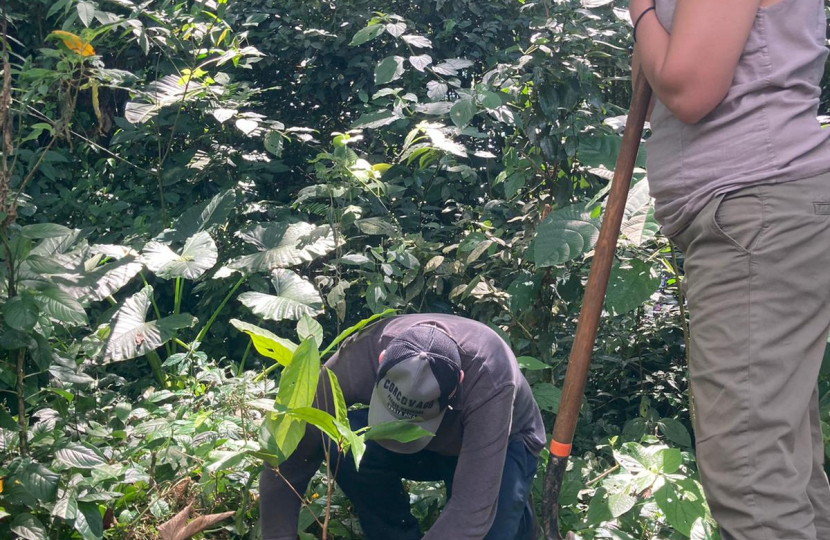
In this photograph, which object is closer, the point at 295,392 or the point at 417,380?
the point at 295,392

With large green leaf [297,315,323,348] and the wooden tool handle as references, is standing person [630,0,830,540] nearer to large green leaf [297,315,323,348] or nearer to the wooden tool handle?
the wooden tool handle

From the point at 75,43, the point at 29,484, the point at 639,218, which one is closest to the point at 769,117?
the point at 639,218

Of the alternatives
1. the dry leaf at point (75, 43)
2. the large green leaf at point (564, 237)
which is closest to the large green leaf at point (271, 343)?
the large green leaf at point (564, 237)

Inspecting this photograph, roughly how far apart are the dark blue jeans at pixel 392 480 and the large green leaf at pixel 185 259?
1016mm

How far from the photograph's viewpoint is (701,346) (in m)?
1.59

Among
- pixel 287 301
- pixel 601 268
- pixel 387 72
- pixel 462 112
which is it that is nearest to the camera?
pixel 601 268

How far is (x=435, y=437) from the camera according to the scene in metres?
2.21

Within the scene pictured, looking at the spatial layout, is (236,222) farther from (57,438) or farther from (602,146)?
(602,146)

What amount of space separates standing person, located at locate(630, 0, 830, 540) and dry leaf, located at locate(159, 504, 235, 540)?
1398 millimetres

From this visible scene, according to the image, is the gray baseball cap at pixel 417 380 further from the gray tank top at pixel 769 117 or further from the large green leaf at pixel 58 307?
the large green leaf at pixel 58 307

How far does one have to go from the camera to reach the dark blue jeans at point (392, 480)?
2248 mm

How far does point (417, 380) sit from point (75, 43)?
2.08 m

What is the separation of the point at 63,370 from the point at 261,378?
2.45 ft

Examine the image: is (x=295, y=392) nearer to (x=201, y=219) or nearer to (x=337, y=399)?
(x=337, y=399)
